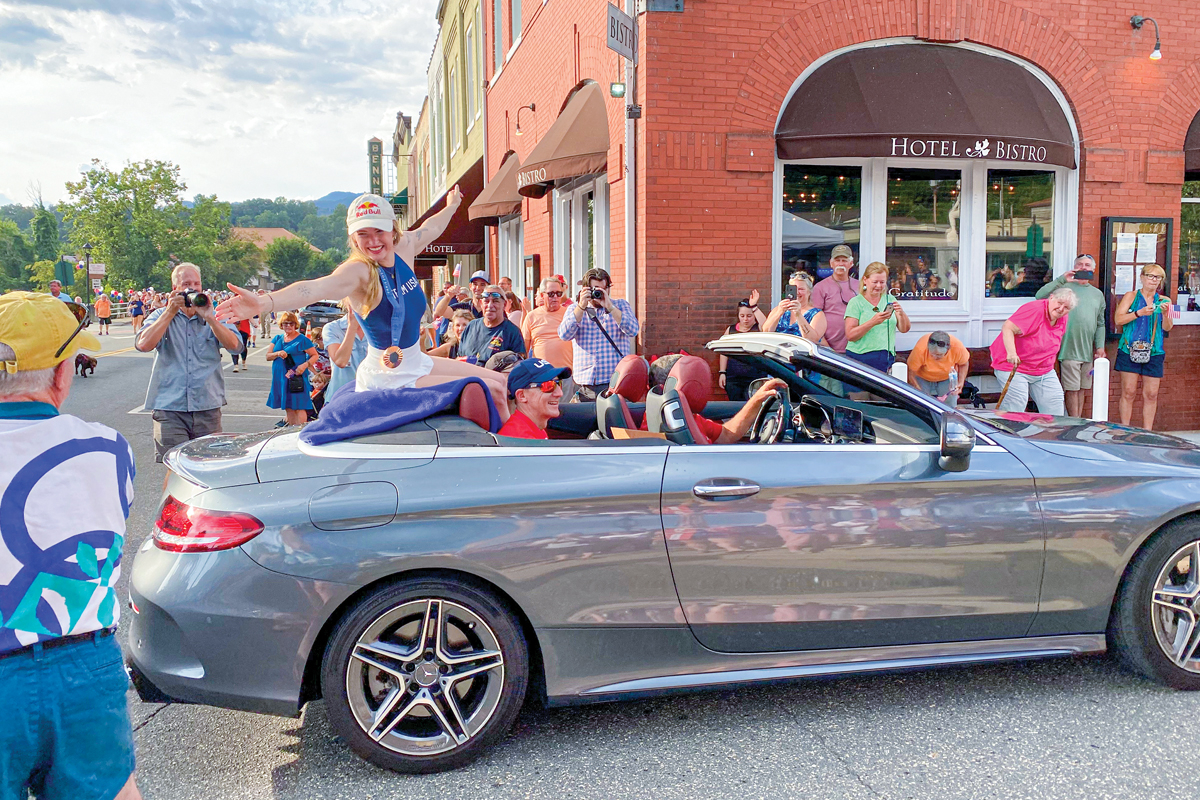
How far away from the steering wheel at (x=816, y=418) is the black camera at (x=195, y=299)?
3.61m

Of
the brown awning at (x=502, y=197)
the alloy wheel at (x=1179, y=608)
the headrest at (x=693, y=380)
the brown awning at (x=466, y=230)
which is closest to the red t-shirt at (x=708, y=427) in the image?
the headrest at (x=693, y=380)

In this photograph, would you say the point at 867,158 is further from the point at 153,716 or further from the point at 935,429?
the point at 153,716

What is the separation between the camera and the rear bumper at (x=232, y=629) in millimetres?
3008

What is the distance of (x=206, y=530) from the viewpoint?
3062 millimetres

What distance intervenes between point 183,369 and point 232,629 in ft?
11.6

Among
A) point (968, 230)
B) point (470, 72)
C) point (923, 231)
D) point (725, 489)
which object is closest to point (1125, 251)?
point (968, 230)

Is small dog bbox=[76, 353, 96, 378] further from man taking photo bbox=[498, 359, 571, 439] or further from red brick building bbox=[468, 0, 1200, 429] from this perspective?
man taking photo bbox=[498, 359, 571, 439]

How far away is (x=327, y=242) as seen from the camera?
197 meters

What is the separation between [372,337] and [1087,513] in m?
3.11

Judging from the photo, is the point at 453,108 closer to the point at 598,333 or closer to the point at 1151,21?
the point at 1151,21

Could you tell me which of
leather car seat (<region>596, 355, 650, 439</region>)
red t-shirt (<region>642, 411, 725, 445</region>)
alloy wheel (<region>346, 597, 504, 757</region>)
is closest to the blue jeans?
alloy wheel (<region>346, 597, 504, 757</region>)

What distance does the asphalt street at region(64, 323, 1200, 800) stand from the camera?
3.05 meters

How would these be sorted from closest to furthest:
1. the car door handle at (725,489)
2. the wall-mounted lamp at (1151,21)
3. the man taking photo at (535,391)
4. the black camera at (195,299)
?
the car door handle at (725,489) → the man taking photo at (535,391) → the black camera at (195,299) → the wall-mounted lamp at (1151,21)

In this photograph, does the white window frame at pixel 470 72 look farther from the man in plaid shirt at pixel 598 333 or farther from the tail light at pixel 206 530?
the tail light at pixel 206 530
